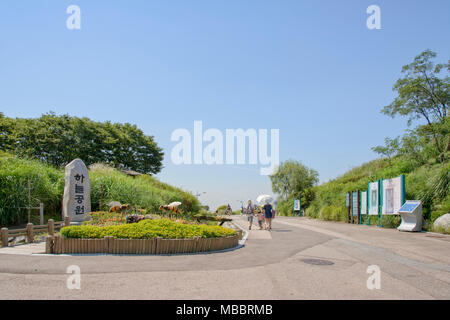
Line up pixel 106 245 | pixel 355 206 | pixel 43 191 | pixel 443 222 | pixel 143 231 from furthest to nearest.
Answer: pixel 355 206, pixel 43 191, pixel 443 222, pixel 143 231, pixel 106 245

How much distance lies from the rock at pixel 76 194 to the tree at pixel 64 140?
18.9 m

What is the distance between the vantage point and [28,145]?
36375mm

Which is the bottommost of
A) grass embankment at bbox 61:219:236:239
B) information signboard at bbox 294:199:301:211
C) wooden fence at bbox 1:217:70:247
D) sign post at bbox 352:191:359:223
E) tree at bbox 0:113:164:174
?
information signboard at bbox 294:199:301:211

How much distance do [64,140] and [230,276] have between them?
3728 centimetres

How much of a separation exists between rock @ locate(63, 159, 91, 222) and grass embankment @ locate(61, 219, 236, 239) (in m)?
6.96

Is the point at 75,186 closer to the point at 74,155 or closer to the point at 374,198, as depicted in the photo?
the point at 374,198

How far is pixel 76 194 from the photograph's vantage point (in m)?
16.5

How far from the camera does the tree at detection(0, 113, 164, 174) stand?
118ft

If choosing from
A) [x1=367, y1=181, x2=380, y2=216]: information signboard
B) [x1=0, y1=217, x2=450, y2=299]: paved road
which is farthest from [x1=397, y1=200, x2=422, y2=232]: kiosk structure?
[x1=0, y1=217, x2=450, y2=299]: paved road

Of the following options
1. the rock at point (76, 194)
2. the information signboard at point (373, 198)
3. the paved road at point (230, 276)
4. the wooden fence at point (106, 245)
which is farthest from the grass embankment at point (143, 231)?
the information signboard at point (373, 198)

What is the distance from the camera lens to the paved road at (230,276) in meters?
5.17

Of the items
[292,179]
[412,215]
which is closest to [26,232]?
[412,215]

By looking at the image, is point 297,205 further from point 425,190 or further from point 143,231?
point 143,231

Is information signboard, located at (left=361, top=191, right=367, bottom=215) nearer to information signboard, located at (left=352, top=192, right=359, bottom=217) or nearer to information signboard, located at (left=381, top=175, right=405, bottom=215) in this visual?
information signboard, located at (left=352, top=192, right=359, bottom=217)
